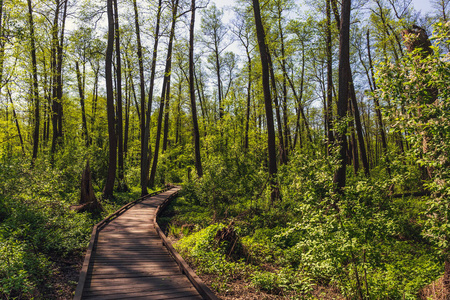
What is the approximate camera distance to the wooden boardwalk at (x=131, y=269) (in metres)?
4.71

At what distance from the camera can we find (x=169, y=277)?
5508 mm

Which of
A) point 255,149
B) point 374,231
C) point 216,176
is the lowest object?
point 374,231

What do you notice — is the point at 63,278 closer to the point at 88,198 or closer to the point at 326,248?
the point at 326,248

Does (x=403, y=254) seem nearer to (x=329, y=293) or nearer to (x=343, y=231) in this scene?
(x=329, y=293)

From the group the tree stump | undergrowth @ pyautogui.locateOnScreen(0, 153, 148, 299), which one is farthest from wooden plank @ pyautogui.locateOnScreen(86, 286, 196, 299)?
the tree stump

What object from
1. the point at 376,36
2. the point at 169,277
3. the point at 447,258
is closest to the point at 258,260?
the point at 169,277

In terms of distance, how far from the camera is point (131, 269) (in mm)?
5832

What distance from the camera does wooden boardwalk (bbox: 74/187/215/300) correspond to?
15.5ft

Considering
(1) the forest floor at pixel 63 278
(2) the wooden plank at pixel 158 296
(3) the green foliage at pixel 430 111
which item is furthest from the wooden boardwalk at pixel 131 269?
(3) the green foliage at pixel 430 111

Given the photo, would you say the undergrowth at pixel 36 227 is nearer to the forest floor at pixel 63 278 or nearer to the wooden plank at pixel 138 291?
the forest floor at pixel 63 278

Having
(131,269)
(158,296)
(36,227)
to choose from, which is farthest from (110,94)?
(158,296)

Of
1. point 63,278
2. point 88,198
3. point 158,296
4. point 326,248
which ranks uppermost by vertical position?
point 88,198

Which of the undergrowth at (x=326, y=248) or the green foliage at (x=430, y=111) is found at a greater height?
the green foliage at (x=430, y=111)

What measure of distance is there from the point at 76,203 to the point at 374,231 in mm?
12609
